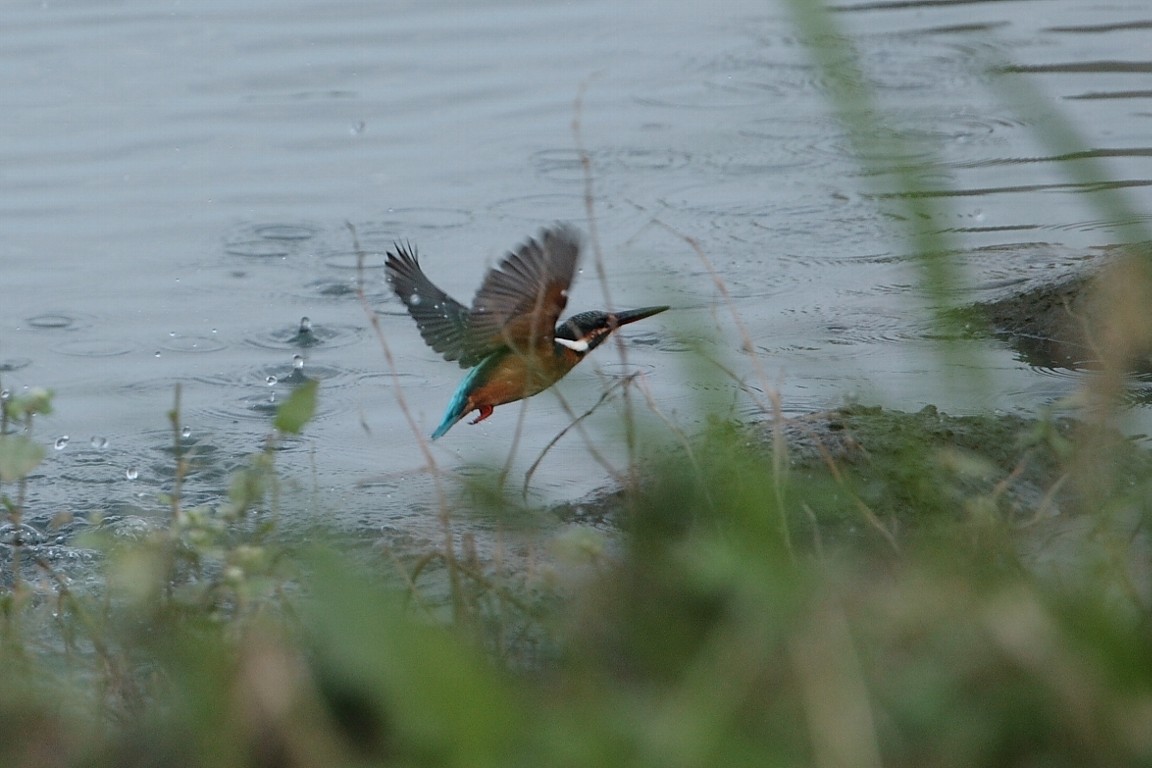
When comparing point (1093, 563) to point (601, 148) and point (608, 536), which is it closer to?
point (608, 536)

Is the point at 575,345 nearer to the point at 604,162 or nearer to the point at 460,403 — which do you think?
the point at 460,403

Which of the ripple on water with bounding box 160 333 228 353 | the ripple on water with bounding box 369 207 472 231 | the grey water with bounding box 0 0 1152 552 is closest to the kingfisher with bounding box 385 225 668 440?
the grey water with bounding box 0 0 1152 552

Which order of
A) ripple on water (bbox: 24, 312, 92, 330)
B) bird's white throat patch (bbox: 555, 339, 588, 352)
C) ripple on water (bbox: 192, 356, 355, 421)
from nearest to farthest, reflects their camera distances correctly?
1. bird's white throat patch (bbox: 555, 339, 588, 352)
2. ripple on water (bbox: 192, 356, 355, 421)
3. ripple on water (bbox: 24, 312, 92, 330)

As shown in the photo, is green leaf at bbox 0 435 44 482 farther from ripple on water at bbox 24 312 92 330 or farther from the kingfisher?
ripple on water at bbox 24 312 92 330

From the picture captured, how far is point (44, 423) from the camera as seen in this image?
5.64 m

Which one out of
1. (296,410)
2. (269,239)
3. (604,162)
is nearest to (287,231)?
(269,239)

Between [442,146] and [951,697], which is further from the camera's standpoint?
[442,146]

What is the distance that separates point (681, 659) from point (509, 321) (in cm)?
217

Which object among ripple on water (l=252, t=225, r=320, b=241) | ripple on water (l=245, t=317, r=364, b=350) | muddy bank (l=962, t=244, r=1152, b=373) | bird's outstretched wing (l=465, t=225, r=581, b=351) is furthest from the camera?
ripple on water (l=252, t=225, r=320, b=241)

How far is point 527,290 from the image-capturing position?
3.78 m

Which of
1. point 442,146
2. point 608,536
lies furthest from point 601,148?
point 608,536

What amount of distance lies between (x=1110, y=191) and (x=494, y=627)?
0.94 metres

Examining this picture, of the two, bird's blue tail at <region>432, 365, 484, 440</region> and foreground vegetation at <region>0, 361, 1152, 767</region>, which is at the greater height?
foreground vegetation at <region>0, 361, 1152, 767</region>

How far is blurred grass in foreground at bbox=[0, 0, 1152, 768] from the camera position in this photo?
1.51m
